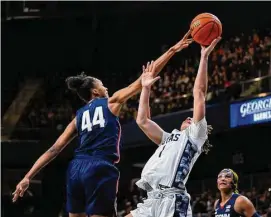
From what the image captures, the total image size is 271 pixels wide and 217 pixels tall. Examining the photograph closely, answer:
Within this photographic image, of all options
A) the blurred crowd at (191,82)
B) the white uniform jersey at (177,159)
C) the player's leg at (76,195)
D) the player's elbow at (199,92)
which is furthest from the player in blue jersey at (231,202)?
the blurred crowd at (191,82)

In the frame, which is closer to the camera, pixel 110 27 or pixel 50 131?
pixel 50 131

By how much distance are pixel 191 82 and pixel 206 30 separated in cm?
1421

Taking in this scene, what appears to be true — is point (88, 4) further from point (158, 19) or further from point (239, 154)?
point (239, 154)

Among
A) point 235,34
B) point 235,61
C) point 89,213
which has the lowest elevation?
point 89,213

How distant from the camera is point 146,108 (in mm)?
7535

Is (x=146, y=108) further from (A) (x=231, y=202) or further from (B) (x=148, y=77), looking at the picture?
(A) (x=231, y=202)

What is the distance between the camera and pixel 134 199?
20.7 metres

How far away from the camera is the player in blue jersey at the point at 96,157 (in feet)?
22.5

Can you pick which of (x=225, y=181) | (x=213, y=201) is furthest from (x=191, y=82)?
(x=225, y=181)

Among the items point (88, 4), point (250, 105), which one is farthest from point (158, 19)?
point (250, 105)

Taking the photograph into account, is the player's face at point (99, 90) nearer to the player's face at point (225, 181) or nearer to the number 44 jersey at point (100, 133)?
the number 44 jersey at point (100, 133)

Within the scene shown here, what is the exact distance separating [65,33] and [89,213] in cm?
2349

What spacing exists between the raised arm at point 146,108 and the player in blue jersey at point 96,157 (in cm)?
7

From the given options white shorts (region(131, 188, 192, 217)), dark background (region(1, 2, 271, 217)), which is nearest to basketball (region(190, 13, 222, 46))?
white shorts (region(131, 188, 192, 217))
